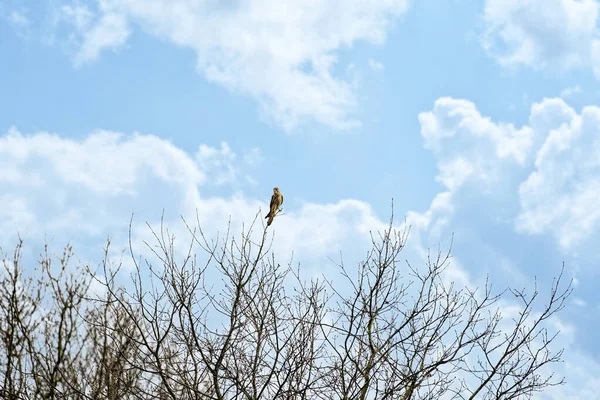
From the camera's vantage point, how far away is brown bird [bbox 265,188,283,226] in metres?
8.26

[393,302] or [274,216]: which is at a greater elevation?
[274,216]

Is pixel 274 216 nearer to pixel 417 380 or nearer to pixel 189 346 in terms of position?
pixel 189 346

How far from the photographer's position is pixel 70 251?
1254 cm

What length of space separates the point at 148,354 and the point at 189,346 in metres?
0.54

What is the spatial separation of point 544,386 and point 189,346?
4628mm

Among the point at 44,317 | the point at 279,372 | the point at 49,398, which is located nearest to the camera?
the point at 279,372

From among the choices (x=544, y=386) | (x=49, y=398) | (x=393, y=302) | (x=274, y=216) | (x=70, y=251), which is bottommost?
(x=49, y=398)

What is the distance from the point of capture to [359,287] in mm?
8180

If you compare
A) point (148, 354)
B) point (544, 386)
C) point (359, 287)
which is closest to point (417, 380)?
point (359, 287)

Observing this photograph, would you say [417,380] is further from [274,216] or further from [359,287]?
[274,216]

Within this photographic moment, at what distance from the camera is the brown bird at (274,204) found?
8258 millimetres

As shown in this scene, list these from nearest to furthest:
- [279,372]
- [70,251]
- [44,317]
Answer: [279,372] → [44,317] → [70,251]

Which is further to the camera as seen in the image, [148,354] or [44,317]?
[44,317]

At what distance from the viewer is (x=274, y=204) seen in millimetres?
8320
